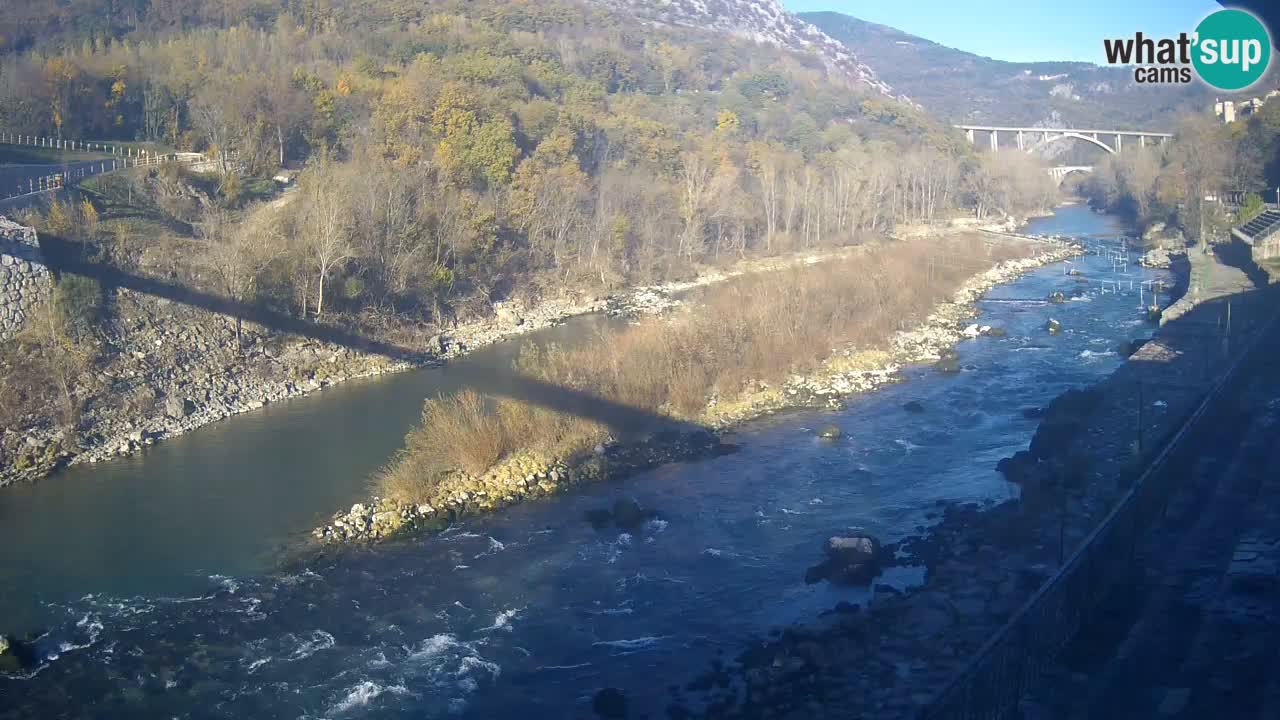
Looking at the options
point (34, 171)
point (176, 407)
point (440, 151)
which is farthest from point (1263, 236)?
point (34, 171)

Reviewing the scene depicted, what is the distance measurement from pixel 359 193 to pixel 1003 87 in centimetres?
7620

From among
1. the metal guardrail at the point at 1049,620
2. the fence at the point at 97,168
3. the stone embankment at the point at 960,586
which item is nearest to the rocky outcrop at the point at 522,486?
the stone embankment at the point at 960,586

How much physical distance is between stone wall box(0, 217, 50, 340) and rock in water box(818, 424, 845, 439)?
34.0ft

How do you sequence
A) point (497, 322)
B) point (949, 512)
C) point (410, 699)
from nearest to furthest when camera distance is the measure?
point (410, 699) < point (949, 512) < point (497, 322)

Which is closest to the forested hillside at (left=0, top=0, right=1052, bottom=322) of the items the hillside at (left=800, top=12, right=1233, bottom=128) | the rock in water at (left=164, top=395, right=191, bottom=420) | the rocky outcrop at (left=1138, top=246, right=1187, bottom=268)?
the rock in water at (left=164, top=395, right=191, bottom=420)

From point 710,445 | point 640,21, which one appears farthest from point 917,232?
point 640,21

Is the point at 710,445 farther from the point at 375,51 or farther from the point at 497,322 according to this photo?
the point at 375,51

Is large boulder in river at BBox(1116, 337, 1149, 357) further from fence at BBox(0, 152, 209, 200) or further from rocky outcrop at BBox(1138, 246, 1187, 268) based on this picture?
fence at BBox(0, 152, 209, 200)

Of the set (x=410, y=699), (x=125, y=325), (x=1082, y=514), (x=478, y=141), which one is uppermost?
(x=478, y=141)

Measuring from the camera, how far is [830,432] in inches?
450

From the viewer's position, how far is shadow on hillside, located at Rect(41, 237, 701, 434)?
11.6 metres

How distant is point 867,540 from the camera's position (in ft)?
26.6

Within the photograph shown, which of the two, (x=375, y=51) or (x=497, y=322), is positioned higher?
(x=375, y=51)

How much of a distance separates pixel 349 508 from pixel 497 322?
9453 mm
